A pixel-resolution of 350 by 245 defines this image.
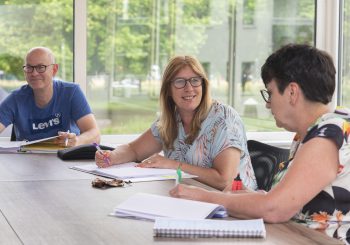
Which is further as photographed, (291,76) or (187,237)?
(291,76)

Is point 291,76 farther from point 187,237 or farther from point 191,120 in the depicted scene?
point 191,120

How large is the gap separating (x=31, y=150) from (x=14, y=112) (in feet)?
1.90

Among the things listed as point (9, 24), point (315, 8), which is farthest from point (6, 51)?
point (315, 8)

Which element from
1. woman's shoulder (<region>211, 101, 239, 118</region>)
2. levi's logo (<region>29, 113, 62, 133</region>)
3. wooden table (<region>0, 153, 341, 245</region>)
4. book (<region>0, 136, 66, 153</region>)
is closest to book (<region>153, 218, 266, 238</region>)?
wooden table (<region>0, 153, 341, 245</region>)

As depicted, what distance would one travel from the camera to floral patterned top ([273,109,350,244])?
6.89 ft

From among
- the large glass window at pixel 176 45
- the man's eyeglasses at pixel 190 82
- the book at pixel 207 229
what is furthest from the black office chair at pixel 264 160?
the large glass window at pixel 176 45

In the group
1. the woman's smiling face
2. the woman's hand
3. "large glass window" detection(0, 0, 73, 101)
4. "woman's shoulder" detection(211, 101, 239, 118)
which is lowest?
the woman's hand

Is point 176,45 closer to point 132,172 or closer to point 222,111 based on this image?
point 222,111

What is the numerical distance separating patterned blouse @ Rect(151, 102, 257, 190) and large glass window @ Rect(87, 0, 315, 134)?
7.03 ft

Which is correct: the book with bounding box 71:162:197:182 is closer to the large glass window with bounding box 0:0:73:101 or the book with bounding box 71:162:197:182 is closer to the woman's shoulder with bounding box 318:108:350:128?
the woman's shoulder with bounding box 318:108:350:128

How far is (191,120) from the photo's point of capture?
351cm

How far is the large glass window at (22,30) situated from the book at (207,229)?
11.8ft

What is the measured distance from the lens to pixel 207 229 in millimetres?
1915

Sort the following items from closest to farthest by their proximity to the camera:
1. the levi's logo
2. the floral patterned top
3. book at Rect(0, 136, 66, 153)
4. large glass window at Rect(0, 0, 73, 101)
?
the floral patterned top, book at Rect(0, 136, 66, 153), the levi's logo, large glass window at Rect(0, 0, 73, 101)
